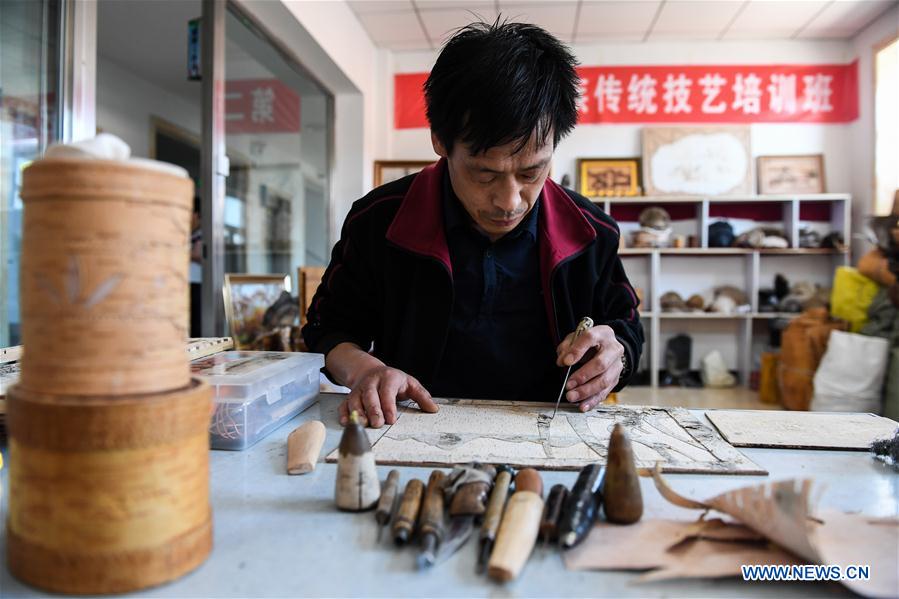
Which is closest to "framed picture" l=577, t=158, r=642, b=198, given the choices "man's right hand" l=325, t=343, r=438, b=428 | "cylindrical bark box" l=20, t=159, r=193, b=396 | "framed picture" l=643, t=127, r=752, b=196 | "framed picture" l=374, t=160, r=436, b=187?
"framed picture" l=643, t=127, r=752, b=196

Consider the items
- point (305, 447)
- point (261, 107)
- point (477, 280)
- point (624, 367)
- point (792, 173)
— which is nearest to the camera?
point (305, 447)

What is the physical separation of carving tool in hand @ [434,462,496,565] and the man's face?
64 centimetres

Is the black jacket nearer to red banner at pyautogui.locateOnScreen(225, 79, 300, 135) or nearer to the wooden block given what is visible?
the wooden block

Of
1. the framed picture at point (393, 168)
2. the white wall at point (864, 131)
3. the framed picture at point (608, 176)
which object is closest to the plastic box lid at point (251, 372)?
the framed picture at point (393, 168)

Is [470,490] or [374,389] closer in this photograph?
[470,490]

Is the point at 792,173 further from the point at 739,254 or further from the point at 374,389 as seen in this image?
the point at 374,389

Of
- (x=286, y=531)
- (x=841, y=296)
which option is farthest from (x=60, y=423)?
(x=841, y=296)

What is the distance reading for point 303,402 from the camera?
115 cm

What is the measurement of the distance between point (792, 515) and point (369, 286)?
1.11 m

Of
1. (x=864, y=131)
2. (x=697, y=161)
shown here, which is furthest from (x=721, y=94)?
(x=864, y=131)

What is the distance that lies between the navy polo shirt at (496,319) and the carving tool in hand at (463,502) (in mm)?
735

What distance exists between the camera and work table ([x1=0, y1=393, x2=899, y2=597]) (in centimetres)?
50

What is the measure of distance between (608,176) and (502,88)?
4.41 m

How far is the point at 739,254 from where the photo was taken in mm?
5246
